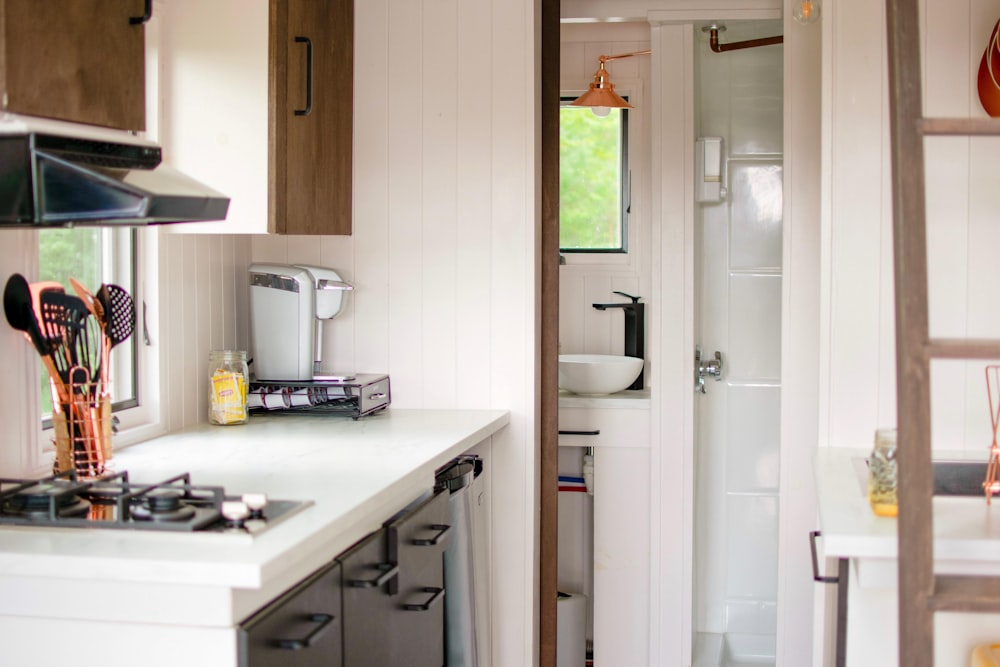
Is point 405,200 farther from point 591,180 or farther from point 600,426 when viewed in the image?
Answer: point 591,180

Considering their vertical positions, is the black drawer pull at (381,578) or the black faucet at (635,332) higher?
the black faucet at (635,332)

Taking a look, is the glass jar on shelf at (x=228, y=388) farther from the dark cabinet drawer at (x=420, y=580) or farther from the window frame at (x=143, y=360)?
the dark cabinet drawer at (x=420, y=580)

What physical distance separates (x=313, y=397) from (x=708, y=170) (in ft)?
6.10

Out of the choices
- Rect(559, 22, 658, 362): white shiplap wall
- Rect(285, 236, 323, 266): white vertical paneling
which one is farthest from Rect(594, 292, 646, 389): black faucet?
Rect(285, 236, 323, 266): white vertical paneling

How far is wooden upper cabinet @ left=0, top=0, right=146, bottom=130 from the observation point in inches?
64.2

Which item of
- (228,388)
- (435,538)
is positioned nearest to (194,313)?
(228,388)

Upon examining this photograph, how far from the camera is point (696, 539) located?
435 cm

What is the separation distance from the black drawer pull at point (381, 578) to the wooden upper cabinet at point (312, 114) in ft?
2.84

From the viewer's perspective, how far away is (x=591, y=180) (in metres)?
4.58

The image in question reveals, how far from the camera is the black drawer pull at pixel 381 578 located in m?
1.92

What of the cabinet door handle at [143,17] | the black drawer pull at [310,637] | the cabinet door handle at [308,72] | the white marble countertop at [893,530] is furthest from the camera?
the cabinet door handle at [308,72]

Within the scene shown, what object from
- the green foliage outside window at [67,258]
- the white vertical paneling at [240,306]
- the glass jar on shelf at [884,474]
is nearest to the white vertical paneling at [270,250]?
the white vertical paneling at [240,306]

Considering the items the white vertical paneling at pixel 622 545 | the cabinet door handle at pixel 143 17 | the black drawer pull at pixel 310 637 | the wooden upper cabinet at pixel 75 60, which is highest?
the cabinet door handle at pixel 143 17

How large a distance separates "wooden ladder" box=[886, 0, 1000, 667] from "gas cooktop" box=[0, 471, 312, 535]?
0.89m
